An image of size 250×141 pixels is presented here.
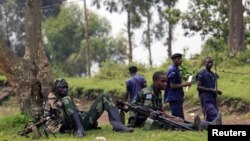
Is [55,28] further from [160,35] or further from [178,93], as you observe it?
[178,93]

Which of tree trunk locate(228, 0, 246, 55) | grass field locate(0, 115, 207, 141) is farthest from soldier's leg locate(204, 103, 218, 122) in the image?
tree trunk locate(228, 0, 246, 55)

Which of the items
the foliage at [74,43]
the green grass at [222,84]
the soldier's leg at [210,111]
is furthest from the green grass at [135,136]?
the foliage at [74,43]

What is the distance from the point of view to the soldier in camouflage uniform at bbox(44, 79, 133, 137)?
32.2 feet

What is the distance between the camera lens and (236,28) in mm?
22422

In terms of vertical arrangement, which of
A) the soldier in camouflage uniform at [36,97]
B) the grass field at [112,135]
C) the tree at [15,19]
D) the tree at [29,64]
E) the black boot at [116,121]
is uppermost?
the tree at [15,19]

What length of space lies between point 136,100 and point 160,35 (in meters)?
31.2

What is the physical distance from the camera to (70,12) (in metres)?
48.9

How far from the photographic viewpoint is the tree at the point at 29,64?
1195 centimetres

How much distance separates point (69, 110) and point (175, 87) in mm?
2104

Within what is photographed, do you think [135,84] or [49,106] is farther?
[135,84]

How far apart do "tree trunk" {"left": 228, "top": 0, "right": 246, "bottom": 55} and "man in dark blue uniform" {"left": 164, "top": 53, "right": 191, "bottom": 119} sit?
11.9 meters

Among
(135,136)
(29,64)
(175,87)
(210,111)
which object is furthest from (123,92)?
(135,136)

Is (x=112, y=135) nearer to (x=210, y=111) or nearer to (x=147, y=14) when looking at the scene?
(x=210, y=111)

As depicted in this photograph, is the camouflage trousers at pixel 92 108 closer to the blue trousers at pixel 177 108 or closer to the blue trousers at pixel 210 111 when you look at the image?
the blue trousers at pixel 177 108
